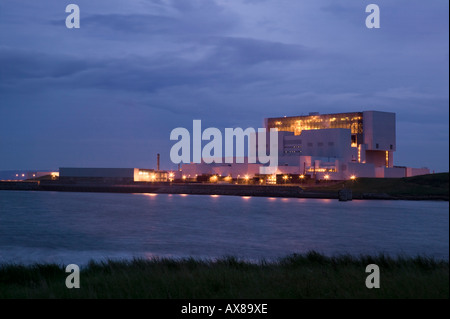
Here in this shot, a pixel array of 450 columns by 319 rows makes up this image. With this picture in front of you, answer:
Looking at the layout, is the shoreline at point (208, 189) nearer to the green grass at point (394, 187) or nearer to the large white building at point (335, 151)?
the green grass at point (394, 187)

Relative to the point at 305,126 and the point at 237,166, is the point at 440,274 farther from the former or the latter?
the point at 305,126

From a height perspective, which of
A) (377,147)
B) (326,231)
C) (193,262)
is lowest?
(326,231)

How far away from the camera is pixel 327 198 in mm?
94250

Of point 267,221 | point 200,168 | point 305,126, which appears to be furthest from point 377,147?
point 267,221

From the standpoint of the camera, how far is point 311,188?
332 feet

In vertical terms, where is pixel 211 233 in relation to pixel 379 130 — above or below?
below

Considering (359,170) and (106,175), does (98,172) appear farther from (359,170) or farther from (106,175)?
(359,170)

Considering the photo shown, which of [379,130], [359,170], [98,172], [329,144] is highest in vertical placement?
[379,130]

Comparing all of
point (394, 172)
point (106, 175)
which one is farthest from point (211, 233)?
point (106, 175)

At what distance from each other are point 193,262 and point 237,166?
102 metres

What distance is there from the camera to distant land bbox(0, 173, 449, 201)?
8810cm

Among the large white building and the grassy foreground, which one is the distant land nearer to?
the large white building

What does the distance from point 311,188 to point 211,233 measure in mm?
61034

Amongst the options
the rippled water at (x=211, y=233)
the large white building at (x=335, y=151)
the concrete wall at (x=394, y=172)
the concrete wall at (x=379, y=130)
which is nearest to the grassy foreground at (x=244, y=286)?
the rippled water at (x=211, y=233)
